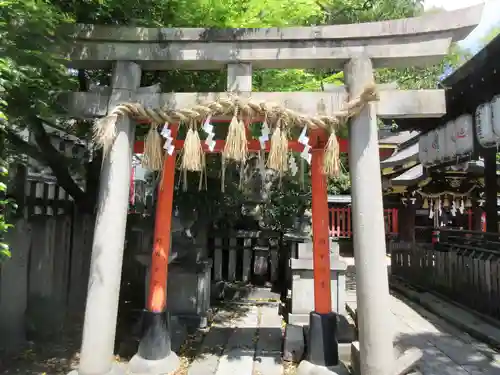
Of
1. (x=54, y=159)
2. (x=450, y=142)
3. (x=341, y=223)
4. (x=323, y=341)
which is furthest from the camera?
(x=341, y=223)

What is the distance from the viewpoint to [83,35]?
4250mm

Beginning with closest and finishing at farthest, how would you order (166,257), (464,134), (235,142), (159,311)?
1. (235,142)
2. (159,311)
3. (166,257)
4. (464,134)

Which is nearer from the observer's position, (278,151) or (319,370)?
(278,151)

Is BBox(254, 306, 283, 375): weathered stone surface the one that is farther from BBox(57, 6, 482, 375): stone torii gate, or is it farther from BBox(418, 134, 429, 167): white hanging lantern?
BBox(418, 134, 429, 167): white hanging lantern

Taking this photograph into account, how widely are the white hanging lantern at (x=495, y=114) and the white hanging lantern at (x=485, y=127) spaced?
0.07 m

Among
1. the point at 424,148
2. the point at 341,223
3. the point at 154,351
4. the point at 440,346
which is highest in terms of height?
the point at 424,148

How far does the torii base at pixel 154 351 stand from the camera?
4.64 m

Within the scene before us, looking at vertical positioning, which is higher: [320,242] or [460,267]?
[320,242]

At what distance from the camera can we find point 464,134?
7637 millimetres

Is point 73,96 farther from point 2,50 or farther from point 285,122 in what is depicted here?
point 285,122

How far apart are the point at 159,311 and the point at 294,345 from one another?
186cm

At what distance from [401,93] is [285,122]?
1.23m

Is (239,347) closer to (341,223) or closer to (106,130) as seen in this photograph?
(106,130)

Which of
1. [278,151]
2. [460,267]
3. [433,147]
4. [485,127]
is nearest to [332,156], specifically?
[278,151]
